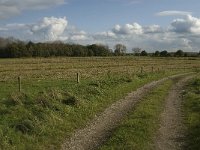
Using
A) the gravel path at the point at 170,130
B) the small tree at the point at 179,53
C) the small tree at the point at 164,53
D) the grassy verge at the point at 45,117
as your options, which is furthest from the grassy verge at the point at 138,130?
the small tree at the point at 164,53

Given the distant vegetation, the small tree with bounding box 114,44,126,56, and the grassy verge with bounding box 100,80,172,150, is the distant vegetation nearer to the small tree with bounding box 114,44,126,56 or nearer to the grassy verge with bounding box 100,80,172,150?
the small tree with bounding box 114,44,126,56

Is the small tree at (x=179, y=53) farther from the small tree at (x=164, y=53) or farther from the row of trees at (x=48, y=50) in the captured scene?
the row of trees at (x=48, y=50)

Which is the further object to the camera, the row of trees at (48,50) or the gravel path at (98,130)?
the row of trees at (48,50)

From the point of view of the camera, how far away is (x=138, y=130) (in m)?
12.1

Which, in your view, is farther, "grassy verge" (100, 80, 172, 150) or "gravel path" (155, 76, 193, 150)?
"gravel path" (155, 76, 193, 150)

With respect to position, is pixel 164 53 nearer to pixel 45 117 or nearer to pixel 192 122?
pixel 192 122

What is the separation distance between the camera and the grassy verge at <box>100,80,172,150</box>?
10.4 metres

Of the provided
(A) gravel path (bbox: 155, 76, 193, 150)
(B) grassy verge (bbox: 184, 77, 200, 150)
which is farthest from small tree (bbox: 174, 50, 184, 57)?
(A) gravel path (bbox: 155, 76, 193, 150)

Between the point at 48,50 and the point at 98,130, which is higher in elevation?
the point at 48,50

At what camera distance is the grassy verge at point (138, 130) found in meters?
10.4

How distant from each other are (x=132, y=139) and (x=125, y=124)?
2132mm

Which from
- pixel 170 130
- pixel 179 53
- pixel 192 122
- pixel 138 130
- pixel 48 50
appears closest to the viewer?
pixel 138 130

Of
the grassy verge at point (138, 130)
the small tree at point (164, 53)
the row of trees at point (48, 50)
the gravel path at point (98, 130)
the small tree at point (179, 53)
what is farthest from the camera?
the small tree at point (164, 53)

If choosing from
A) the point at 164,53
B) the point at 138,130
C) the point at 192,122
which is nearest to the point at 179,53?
the point at 164,53
